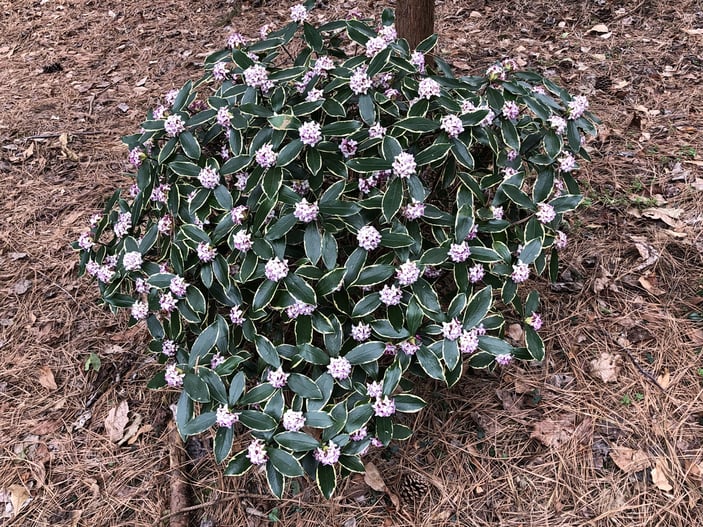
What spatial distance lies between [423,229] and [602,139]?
1498 mm

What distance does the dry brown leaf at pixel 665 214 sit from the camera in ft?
7.47

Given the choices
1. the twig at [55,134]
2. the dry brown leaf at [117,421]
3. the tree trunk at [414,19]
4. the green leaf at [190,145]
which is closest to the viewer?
the green leaf at [190,145]

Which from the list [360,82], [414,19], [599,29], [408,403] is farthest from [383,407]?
[599,29]

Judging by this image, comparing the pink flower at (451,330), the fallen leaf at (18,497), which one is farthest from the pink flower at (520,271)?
the fallen leaf at (18,497)

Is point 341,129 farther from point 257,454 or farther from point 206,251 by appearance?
point 257,454

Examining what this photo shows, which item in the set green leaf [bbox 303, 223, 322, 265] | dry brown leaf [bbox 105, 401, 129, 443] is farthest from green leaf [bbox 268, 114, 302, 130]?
dry brown leaf [bbox 105, 401, 129, 443]

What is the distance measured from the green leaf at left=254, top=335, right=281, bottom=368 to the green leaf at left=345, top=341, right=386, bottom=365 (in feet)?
0.68

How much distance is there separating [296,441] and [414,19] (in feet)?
6.54

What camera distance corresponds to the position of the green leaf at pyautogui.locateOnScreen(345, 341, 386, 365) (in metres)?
1.53

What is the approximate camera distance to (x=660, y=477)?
5.33 ft

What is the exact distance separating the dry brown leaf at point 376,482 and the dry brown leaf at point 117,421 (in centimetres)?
93

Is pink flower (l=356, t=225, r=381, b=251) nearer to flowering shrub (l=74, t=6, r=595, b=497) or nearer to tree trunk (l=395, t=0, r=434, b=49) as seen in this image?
flowering shrub (l=74, t=6, r=595, b=497)

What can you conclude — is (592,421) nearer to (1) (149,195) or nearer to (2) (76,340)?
(1) (149,195)

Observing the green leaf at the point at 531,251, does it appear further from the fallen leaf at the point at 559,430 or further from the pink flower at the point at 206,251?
the pink flower at the point at 206,251
